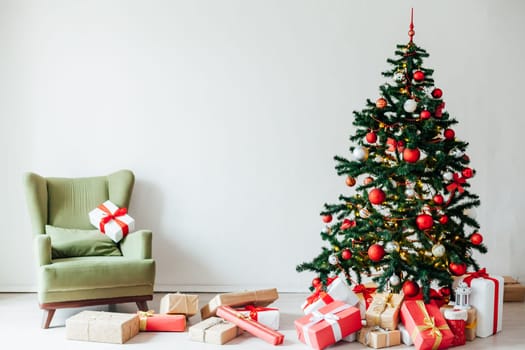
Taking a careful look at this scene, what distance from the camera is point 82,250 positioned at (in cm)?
424

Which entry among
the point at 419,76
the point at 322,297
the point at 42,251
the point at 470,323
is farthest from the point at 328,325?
the point at 42,251

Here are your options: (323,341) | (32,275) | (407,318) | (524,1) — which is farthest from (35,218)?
(524,1)

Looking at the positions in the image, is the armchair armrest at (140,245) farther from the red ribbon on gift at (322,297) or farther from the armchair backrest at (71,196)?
the red ribbon on gift at (322,297)

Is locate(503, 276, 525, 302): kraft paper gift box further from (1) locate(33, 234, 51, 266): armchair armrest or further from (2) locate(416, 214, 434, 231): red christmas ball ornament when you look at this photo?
(1) locate(33, 234, 51, 266): armchair armrest

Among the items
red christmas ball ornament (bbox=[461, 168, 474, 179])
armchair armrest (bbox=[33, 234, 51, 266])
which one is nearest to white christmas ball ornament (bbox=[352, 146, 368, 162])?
red christmas ball ornament (bbox=[461, 168, 474, 179])

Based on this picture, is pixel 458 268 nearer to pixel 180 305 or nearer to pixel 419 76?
pixel 419 76

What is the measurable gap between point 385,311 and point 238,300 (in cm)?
97

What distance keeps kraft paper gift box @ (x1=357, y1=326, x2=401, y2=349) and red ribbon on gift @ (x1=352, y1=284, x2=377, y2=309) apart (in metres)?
0.27

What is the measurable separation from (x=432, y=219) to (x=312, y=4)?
7.29 feet

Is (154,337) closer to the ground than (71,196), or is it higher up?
closer to the ground

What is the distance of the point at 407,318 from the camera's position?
3.46 meters

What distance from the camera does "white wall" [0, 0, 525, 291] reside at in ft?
16.0

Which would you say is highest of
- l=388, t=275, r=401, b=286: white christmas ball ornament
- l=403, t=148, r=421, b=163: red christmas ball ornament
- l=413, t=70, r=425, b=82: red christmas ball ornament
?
l=413, t=70, r=425, b=82: red christmas ball ornament

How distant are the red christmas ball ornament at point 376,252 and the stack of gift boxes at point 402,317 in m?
0.27
